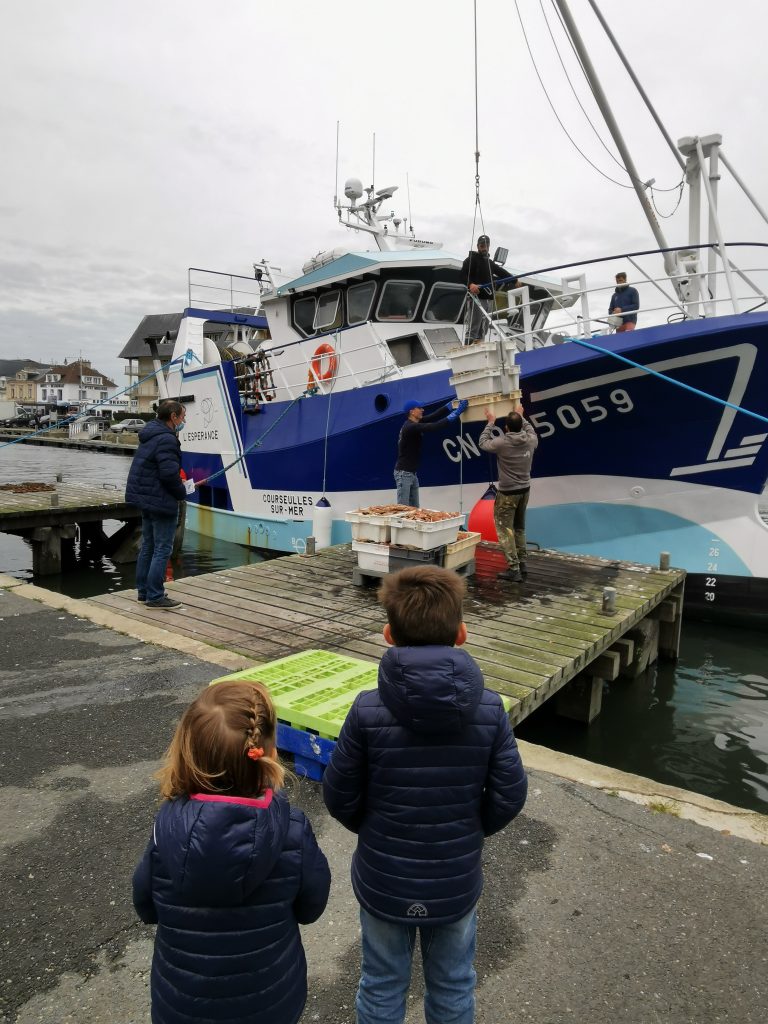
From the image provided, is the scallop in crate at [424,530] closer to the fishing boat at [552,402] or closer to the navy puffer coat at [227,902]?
the fishing boat at [552,402]

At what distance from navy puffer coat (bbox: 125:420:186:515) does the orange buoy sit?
4413mm

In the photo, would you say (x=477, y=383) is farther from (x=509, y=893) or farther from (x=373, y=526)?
(x=509, y=893)

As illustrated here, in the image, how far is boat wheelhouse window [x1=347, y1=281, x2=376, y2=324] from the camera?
1105cm

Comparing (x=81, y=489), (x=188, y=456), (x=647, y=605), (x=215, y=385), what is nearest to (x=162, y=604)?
(x=647, y=605)

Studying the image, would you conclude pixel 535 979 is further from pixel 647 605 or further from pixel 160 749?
pixel 647 605

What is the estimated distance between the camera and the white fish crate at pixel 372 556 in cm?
717

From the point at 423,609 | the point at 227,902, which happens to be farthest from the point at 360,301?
the point at 227,902

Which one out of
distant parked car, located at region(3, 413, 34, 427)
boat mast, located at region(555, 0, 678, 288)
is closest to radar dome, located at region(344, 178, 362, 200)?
boat mast, located at region(555, 0, 678, 288)

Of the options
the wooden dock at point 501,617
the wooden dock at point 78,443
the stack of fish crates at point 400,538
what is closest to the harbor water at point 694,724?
the wooden dock at point 501,617

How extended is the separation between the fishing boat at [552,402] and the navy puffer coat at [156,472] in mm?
3680

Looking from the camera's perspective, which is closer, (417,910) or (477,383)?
(417,910)

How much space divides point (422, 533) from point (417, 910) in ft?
17.3

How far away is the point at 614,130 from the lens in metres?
9.59

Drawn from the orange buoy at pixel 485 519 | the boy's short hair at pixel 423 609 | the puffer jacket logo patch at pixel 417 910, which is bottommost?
the puffer jacket logo patch at pixel 417 910
